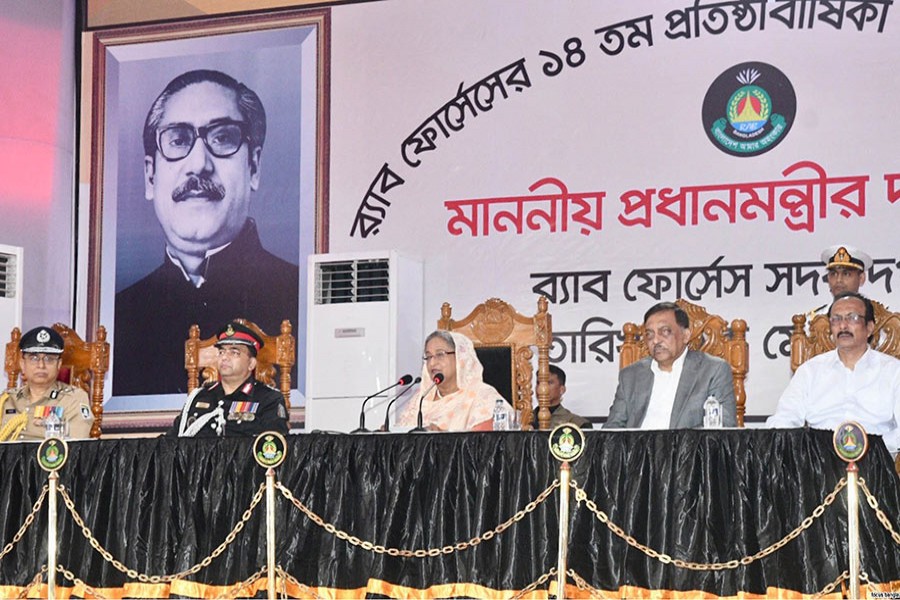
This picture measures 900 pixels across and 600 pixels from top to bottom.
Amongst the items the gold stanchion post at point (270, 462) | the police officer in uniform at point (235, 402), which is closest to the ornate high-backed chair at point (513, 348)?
the police officer in uniform at point (235, 402)

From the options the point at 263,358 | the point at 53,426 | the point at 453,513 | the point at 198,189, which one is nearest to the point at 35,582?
the point at 53,426

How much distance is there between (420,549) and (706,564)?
97 centimetres

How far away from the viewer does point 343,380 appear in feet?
25.0

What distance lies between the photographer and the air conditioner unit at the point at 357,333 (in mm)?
7555

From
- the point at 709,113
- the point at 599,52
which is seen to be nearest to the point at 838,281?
the point at 709,113

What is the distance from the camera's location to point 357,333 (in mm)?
7648

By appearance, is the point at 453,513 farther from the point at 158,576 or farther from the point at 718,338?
the point at 718,338

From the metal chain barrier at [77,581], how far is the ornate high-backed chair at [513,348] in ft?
7.99

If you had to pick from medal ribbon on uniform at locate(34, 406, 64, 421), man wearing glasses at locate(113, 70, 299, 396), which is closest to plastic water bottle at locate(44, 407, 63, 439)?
medal ribbon on uniform at locate(34, 406, 64, 421)

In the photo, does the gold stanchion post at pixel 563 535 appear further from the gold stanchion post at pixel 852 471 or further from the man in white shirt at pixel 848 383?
the man in white shirt at pixel 848 383

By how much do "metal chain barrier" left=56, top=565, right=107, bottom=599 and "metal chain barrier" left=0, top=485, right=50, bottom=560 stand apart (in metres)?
0.19

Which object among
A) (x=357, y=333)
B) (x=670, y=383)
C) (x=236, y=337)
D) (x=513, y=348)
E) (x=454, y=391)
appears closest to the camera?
(x=670, y=383)

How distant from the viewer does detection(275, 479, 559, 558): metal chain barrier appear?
15.5 ft

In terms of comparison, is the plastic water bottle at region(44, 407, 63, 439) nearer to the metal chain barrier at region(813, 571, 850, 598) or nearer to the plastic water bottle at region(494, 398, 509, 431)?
the plastic water bottle at region(494, 398, 509, 431)
